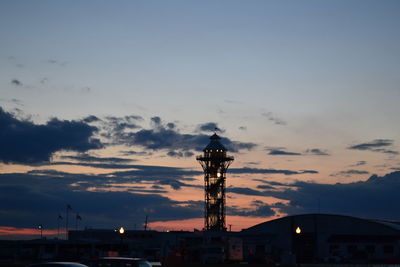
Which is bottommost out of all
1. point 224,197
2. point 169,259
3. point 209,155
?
point 169,259

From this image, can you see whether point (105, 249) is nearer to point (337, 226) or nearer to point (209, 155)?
point (209, 155)

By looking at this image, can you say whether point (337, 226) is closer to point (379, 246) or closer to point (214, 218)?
point (379, 246)

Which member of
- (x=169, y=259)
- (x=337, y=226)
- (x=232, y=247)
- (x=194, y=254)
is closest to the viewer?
(x=169, y=259)

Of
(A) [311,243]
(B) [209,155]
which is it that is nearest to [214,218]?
(B) [209,155]

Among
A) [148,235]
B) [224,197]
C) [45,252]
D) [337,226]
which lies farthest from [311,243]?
[45,252]

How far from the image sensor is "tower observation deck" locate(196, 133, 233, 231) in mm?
146875

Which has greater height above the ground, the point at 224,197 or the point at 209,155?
the point at 209,155

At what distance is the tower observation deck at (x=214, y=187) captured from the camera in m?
147

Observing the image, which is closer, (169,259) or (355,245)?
(169,259)

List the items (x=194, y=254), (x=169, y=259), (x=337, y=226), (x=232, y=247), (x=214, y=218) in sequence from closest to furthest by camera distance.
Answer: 1. (x=169, y=259)
2. (x=232, y=247)
3. (x=194, y=254)
4. (x=337, y=226)
5. (x=214, y=218)

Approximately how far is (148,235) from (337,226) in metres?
46.6

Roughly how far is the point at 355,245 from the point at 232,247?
1168 inches

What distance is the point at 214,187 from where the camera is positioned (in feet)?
483

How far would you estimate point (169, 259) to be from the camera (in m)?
96.2
